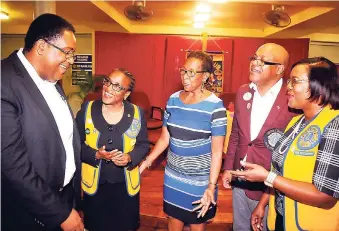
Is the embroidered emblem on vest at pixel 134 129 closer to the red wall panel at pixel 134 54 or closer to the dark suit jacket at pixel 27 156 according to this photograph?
the dark suit jacket at pixel 27 156

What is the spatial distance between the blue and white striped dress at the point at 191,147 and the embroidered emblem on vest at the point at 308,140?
56 cm

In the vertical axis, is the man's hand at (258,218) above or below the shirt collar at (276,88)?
below

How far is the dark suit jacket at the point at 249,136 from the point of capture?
77.7 inches

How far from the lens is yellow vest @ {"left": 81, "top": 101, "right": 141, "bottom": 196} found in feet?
6.50

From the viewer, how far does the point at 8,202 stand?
142cm

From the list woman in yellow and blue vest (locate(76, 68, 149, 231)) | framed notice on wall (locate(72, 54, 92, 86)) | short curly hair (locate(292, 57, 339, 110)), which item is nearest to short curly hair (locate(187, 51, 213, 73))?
woman in yellow and blue vest (locate(76, 68, 149, 231))

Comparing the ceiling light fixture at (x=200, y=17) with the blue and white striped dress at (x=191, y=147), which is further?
the ceiling light fixture at (x=200, y=17)

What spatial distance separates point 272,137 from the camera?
1830 millimetres

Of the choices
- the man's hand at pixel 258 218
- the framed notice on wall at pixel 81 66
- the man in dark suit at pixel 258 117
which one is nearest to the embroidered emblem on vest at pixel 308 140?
the man in dark suit at pixel 258 117

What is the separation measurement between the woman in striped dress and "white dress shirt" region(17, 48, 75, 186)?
75 centimetres

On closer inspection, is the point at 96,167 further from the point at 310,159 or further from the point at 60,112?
the point at 310,159

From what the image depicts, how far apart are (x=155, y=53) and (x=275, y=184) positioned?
730cm

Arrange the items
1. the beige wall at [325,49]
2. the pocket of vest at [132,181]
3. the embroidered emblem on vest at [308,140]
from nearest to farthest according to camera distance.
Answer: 1. the embroidered emblem on vest at [308,140]
2. the pocket of vest at [132,181]
3. the beige wall at [325,49]

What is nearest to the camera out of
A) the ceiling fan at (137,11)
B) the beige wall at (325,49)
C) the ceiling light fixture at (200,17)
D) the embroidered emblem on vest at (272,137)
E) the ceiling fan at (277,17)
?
the embroidered emblem on vest at (272,137)
